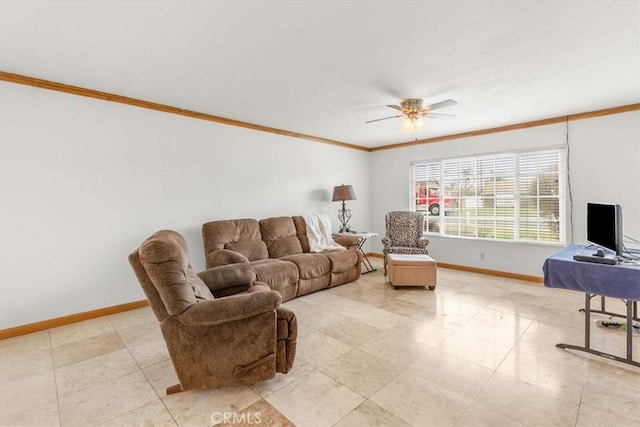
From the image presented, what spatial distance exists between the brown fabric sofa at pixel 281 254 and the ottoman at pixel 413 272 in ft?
2.20

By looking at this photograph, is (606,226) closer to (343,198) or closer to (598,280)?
(598,280)

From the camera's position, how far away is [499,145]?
4762 mm

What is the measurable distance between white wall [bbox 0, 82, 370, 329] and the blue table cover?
3.66m

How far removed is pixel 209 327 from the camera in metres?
1.83

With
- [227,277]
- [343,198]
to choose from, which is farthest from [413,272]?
[227,277]

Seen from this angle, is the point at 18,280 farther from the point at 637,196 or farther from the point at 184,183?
the point at 637,196

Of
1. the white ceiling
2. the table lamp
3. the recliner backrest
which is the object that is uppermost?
the white ceiling

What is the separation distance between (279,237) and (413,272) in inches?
77.4

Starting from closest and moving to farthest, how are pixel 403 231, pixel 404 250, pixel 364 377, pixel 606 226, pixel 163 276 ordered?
pixel 163 276, pixel 364 377, pixel 606 226, pixel 404 250, pixel 403 231

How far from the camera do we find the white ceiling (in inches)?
72.7

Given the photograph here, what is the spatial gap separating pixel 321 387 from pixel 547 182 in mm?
4499

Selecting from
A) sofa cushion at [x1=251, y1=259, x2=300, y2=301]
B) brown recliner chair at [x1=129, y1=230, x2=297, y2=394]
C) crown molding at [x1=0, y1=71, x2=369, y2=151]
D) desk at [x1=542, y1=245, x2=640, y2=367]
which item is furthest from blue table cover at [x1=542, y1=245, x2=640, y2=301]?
crown molding at [x1=0, y1=71, x2=369, y2=151]

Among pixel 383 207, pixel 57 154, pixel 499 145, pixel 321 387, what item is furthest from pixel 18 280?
pixel 499 145

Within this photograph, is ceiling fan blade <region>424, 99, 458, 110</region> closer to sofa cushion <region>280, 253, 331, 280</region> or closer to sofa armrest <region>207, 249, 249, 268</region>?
sofa cushion <region>280, 253, 331, 280</region>
